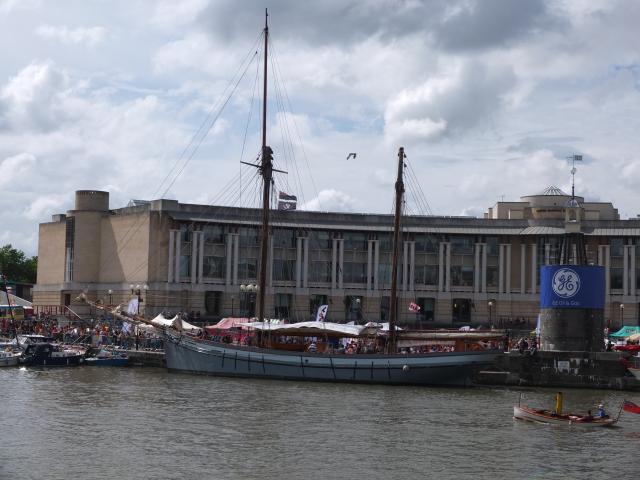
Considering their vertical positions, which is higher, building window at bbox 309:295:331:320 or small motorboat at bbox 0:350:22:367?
building window at bbox 309:295:331:320

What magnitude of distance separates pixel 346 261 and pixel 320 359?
46.1m

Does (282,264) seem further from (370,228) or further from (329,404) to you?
(329,404)

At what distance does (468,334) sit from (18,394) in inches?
1204

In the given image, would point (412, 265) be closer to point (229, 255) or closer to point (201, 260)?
point (229, 255)

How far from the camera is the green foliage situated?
168000 millimetres

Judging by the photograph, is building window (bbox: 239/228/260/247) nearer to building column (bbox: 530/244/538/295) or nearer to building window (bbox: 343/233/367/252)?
building window (bbox: 343/233/367/252)

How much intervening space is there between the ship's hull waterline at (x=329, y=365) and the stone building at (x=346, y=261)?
35837mm

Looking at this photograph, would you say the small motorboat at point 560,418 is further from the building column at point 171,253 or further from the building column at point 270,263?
the building column at point 171,253

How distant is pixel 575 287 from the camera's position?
74938 millimetres

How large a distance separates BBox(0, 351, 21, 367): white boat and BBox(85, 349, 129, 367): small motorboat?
216 inches

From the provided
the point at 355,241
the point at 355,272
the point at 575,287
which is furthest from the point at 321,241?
the point at 575,287

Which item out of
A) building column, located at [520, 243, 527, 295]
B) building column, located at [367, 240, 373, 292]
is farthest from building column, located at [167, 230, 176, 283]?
building column, located at [520, 243, 527, 295]

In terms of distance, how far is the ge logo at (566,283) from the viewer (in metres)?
74.9

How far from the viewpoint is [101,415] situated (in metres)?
53.2
